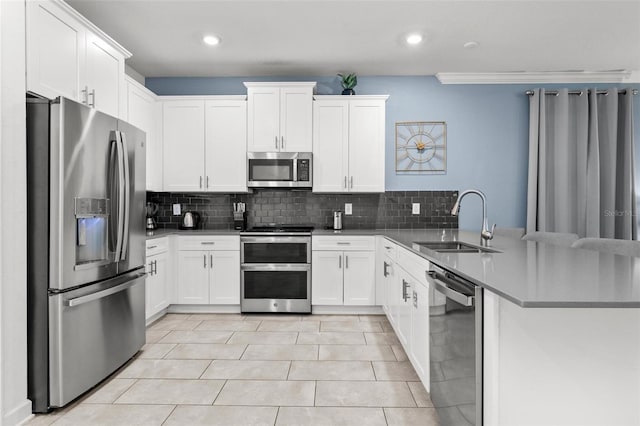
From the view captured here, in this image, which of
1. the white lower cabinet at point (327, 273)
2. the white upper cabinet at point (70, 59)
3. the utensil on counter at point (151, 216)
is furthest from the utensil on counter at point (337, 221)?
the white upper cabinet at point (70, 59)

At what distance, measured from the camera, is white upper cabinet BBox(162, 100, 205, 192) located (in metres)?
3.96

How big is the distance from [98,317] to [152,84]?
3.09 metres

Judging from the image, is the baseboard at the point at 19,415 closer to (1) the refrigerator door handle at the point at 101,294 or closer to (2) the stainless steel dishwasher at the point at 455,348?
(1) the refrigerator door handle at the point at 101,294

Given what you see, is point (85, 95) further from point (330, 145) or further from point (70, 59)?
point (330, 145)

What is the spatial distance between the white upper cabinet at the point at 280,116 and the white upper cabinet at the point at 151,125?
3.28 feet

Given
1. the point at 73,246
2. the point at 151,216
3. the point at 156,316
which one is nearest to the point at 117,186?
the point at 73,246

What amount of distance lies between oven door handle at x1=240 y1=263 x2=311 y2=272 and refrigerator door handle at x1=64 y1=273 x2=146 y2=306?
1189 mm

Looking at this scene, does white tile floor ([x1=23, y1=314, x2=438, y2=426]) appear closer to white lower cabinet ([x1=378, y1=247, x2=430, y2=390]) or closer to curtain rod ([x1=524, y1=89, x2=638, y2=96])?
white lower cabinet ([x1=378, y1=247, x2=430, y2=390])

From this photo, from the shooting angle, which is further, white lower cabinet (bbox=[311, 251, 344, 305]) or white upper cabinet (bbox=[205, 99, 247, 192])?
white upper cabinet (bbox=[205, 99, 247, 192])

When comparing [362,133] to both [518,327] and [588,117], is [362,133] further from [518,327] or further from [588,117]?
[518,327]

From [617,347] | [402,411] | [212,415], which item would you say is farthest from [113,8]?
[617,347]

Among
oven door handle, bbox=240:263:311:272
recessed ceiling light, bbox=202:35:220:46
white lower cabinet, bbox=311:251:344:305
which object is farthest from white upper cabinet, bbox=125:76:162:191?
white lower cabinet, bbox=311:251:344:305

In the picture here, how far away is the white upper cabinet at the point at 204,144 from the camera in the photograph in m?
3.95

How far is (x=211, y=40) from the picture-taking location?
3.30m
